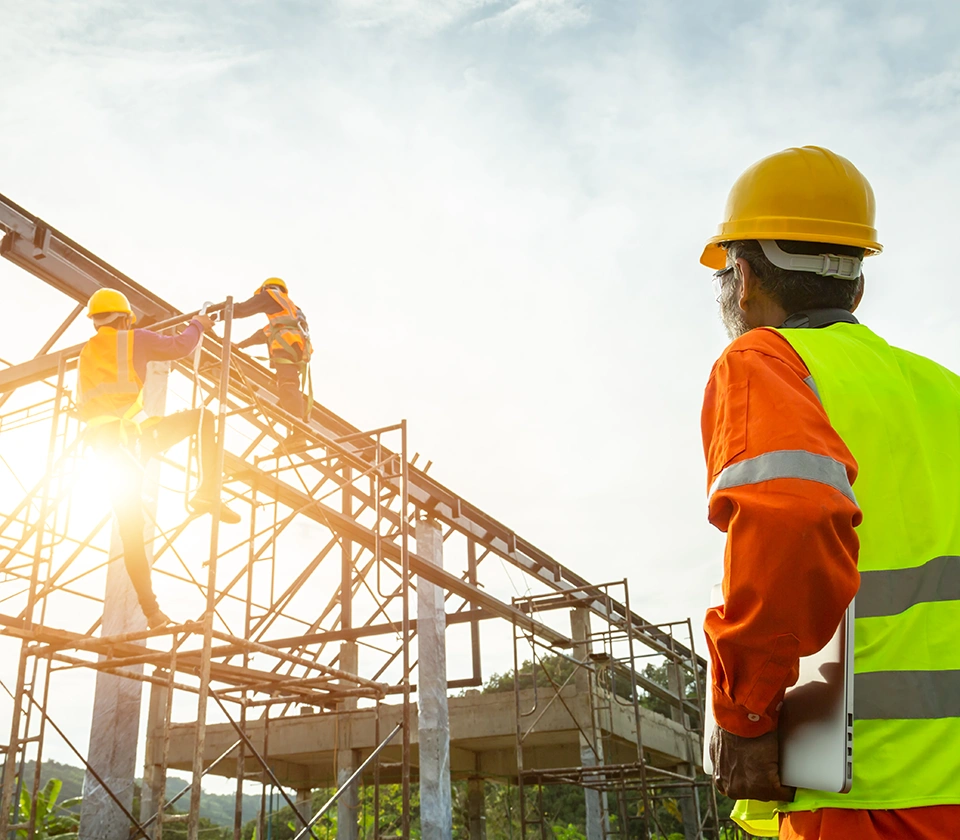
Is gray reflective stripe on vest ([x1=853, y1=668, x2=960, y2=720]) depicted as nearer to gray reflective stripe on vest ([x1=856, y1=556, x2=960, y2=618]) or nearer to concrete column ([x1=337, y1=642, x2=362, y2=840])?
gray reflective stripe on vest ([x1=856, y1=556, x2=960, y2=618])

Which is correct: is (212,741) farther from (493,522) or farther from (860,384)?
(860,384)

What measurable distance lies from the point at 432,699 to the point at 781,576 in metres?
14.6

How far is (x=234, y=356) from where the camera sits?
428 inches

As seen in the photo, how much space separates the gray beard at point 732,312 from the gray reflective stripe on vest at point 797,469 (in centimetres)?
69

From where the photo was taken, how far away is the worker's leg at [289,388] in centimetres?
1139

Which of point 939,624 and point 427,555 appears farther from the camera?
point 427,555

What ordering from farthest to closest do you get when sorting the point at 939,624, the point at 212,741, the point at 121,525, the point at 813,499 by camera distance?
the point at 212,741, the point at 121,525, the point at 939,624, the point at 813,499

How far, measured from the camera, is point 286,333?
10883mm

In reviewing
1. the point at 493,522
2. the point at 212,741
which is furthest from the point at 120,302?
the point at 212,741

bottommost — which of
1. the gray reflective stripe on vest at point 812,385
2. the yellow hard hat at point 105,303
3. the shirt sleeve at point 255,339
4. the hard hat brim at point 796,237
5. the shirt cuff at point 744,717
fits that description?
the shirt cuff at point 744,717

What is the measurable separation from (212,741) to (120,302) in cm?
1410

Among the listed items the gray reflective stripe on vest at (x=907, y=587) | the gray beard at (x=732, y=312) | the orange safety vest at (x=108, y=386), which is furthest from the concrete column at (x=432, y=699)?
the gray reflective stripe on vest at (x=907, y=587)

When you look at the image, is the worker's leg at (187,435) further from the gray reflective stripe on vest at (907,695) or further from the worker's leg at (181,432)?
the gray reflective stripe on vest at (907,695)

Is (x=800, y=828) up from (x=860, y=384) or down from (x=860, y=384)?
down
